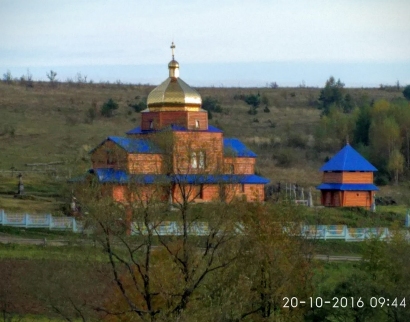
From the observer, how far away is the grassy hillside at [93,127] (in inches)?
2118

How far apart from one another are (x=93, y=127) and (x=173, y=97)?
20.0 metres

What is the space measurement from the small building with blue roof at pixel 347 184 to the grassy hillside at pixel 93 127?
6.16 meters

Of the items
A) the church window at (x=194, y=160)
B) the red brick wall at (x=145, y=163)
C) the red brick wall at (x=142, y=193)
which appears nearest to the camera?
the red brick wall at (x=142, y=193)

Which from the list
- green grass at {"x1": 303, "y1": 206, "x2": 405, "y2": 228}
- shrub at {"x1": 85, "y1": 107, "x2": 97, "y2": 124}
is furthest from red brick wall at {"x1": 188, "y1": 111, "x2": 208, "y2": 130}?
shrub at {"x1": 85, "y1": 107, "x2": 97, "y2": 124}

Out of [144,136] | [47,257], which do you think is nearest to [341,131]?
[144,136]

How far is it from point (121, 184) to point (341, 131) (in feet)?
94.9

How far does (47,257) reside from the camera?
32.6m

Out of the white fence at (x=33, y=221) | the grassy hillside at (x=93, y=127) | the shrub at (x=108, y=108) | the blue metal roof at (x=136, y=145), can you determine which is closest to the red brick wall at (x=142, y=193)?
the white fence at (x=33, y=221)

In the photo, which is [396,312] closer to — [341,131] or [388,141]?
[388,141]

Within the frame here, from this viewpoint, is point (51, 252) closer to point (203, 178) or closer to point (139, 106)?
point (203, 178)

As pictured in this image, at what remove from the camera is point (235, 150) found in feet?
149

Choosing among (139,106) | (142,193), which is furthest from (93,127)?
(142,193)

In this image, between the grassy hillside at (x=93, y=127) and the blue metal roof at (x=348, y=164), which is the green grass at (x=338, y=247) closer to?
the blue metal roof at (x=348, y=164)
